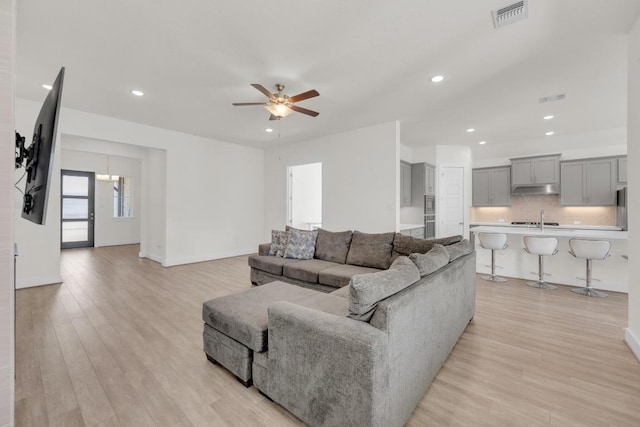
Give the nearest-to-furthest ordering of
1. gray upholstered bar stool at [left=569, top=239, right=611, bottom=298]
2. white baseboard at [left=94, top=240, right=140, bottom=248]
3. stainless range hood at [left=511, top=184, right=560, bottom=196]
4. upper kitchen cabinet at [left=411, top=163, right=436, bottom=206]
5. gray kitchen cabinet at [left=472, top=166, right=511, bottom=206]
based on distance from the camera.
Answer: gray upholstered bar stool at [left=569, top=239, right=611, bottom=298] → stainless range hood at [left=511, top=184, right=560, bottom=196] → upper kitchen cabinet at [left=411, top=163, right=436, bottom=206] → gray kitchen cabinet at [left=472, top=166, right=511, bottom=206] → white baseboard at [left=94, top=240, right=140, bottom=248]

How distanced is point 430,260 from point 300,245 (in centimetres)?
249

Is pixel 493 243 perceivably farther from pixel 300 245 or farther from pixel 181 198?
pixel 181 198

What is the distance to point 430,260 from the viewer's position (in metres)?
1.95

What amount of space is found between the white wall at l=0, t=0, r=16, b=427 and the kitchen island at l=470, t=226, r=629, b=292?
17.6 feet

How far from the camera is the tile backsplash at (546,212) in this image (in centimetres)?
588

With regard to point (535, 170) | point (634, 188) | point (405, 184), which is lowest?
point (634, 188)

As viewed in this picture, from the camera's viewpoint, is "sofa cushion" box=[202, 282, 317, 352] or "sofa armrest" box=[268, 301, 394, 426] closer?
"sofa armrest" box=[268, 301, 394, 426]

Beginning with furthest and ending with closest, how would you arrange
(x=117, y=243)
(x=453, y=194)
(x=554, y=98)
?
(x=117, y=243)
(x=453, y=194)
(x=554, y=98)

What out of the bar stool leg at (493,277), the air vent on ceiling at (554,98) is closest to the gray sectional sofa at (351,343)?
the bar stool leg at (493,277)

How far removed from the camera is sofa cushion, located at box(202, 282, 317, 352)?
1.78 metres

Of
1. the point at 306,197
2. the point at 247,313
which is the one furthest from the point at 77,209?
the point at 247,313

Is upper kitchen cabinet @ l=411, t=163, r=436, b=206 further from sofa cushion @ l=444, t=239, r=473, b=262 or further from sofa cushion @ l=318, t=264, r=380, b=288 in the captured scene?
sofa cushion @ l=444, t=239, r=473, b=262

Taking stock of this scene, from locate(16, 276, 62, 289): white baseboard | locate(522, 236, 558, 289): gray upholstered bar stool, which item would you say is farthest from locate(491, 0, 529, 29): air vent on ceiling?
locate(16, 276, 62, 289): white baseboard

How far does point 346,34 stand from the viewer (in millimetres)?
2490
